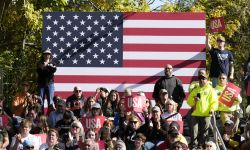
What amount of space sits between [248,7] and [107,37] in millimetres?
15961

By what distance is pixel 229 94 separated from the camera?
13.6 meters

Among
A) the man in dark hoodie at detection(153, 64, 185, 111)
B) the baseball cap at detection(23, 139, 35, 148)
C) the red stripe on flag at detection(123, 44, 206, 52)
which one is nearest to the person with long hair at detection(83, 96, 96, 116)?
the man in dark hoodie at detection(153, 64, 185, 111)

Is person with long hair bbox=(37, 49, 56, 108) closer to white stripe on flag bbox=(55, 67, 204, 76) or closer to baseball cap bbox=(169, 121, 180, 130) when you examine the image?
white stripe on flag bbox=(55, 67, 204, 76)

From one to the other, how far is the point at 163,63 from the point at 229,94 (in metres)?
2.80

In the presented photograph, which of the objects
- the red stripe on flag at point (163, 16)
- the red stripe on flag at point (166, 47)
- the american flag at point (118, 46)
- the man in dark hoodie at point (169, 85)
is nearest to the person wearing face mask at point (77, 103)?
the man in dark hoodie at point (169, 85)

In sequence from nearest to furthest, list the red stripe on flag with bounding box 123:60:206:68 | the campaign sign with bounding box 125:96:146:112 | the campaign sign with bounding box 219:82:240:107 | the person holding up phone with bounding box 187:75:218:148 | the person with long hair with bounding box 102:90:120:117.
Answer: the campaign sign with bounding box 125:96:146:112, the person holding up phone with bounding box 187:75:218:148, the campaign sign with bounding box 219:82:240:107, the person with long hair with bounding box 102:90:120:117, the red stripe on flag with bounding box 123:60:206:68

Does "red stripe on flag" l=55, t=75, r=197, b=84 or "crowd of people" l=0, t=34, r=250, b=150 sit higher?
"red stripe on flag" l=55, t=75, r=197, b=84

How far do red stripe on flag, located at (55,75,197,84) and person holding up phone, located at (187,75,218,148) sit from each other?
8.11ft

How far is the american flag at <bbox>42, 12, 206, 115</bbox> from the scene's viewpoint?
629 inches

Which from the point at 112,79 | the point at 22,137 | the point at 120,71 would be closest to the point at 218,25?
the point at 120,71

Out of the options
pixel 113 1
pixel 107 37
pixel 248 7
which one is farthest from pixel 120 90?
pixel 248 7

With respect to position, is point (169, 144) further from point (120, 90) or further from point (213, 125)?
point (120, 90)

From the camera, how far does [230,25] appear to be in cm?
2758

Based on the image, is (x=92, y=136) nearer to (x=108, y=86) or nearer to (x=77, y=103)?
(x=77, y=103)
